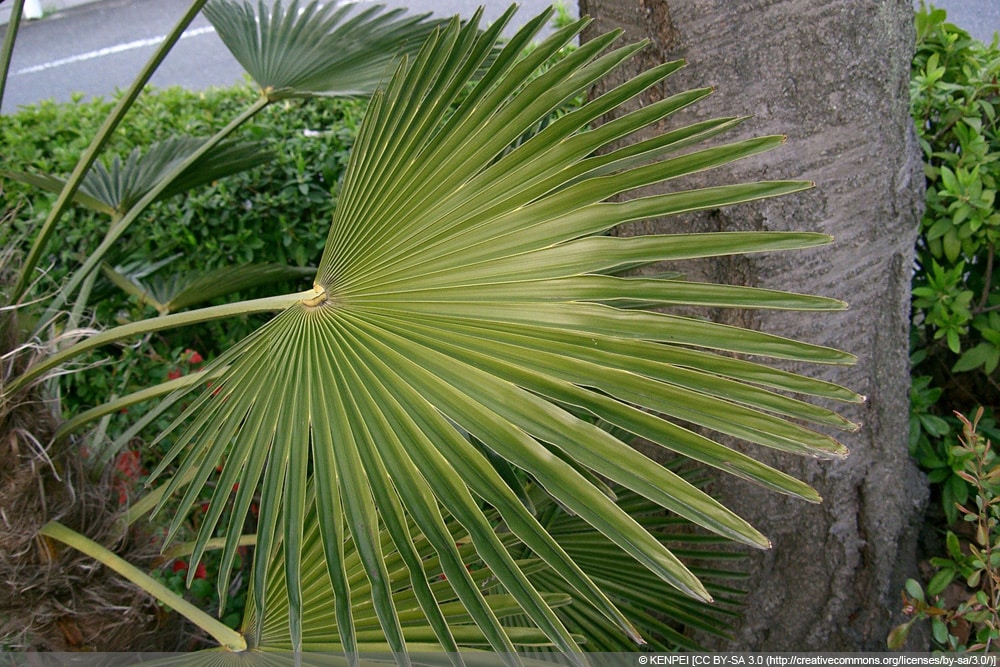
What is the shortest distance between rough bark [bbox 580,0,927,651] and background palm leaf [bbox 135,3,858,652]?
1.41 ft

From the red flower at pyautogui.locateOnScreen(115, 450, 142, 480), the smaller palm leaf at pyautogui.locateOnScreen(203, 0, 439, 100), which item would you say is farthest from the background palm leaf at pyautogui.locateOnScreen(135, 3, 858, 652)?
the smaller palm leaf at pyautogui.locateOnScreen(203, 0, 439, 100)

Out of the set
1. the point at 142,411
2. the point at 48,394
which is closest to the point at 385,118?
the point at 48,394

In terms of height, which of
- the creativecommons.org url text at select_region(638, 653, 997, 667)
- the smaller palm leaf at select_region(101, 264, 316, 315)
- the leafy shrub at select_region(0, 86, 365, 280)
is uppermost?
the leafy shrub at select_region(0, 86, 365, 280)

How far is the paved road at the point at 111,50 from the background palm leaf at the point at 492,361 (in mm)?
4978

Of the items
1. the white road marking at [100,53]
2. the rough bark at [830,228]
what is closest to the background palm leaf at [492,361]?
the rough bark at [830,228]

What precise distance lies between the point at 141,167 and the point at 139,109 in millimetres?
1109

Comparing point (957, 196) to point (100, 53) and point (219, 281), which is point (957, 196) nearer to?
point (219, 281)

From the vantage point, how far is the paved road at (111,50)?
6.78 meters

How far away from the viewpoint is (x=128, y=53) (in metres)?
7.65

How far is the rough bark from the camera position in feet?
4.74

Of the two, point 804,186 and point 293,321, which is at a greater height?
point 293,321

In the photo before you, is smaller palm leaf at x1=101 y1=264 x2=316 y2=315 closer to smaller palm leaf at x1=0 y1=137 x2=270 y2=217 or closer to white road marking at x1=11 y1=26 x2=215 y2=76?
smaller palm leaf at x1=0 y1=137 x2=270 y2=217

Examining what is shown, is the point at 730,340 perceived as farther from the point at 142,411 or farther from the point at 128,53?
the point at 128,53

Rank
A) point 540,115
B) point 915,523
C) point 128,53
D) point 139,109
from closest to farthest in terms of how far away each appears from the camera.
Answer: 1. point 540,115
2. point 915,523
3. point 139,109
4. point 128,53
